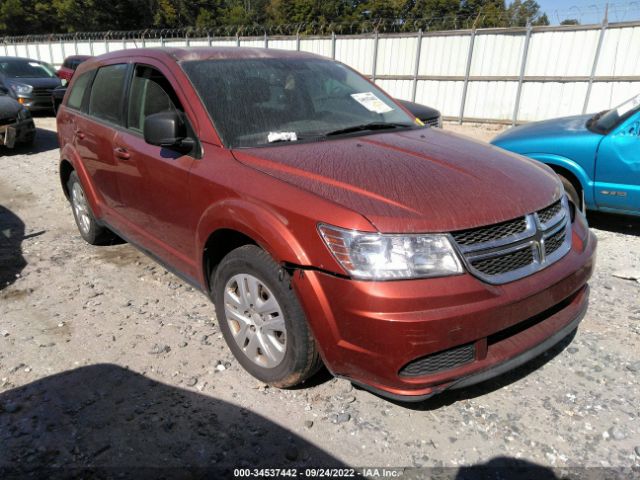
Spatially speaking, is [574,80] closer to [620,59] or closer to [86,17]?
[620,59]

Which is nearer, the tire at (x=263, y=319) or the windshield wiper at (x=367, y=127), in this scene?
the tire at (x=263, y=319)

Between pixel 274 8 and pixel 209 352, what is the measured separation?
193 ft

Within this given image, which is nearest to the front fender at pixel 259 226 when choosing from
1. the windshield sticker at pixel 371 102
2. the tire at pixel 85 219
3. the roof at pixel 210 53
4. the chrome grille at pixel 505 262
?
the chrome grille at pixel 505 262

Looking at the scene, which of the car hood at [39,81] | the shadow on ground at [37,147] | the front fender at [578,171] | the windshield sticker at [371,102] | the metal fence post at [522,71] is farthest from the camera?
the car hood at [39,81]

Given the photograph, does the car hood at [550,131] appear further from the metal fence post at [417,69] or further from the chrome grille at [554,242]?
the metal fence post at [417,69]

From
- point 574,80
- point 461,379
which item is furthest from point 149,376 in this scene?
point 574,80

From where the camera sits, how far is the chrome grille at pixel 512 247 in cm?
220

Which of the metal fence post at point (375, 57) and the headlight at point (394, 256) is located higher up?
the metal fence post at point (375, 57)

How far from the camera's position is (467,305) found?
83.8 inches

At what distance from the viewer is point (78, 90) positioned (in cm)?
472

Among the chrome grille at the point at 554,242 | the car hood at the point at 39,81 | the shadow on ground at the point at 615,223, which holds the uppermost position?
the chrome grille at the point at 554,242

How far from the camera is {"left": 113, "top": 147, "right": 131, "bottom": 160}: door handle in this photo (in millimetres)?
3600

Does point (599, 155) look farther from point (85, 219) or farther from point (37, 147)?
point (37, 147)

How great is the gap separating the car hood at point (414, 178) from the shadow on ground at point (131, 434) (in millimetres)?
1218
